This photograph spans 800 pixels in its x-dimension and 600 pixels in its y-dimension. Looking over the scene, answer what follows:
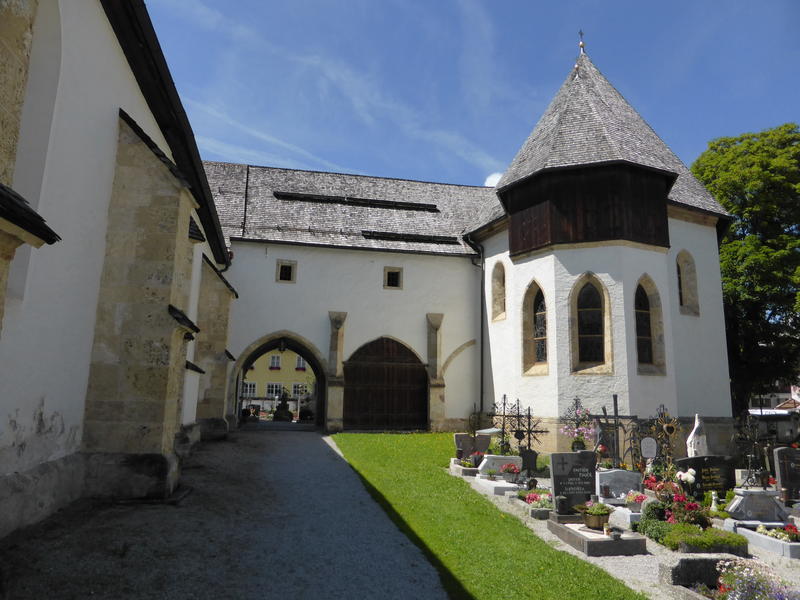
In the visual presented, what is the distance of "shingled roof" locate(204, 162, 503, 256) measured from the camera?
21.4 meters

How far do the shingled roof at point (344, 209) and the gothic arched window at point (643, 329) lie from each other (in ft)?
19.5

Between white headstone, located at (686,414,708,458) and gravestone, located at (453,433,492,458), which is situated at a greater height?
white headstone, located at (686,414,708,458)

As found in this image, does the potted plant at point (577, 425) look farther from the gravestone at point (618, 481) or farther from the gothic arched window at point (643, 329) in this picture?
the gravestone at point (618, 481)

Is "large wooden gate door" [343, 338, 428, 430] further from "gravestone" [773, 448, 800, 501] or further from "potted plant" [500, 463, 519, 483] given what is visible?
"gravestone" [773, 448, 800, 501]

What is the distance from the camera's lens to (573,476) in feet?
31.0

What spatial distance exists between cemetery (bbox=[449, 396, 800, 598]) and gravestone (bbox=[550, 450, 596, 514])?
17mm

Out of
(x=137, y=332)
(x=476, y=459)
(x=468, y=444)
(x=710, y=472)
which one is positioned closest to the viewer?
(x=137, y=332)

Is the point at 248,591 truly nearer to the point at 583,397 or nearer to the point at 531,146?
the point at 583,397

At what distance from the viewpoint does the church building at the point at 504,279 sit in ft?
52.3

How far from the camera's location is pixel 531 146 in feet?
61.7

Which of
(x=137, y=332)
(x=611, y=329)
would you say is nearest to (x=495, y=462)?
(x=611, y=329)

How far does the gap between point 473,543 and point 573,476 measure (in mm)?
2880

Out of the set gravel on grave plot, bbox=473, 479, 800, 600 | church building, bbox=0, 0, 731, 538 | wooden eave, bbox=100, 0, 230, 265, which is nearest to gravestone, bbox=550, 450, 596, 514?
gravel on grave plot, bbox=473, 479, 800, 600

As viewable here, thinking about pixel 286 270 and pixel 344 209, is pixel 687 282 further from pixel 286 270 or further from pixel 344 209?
pixel 286 270
